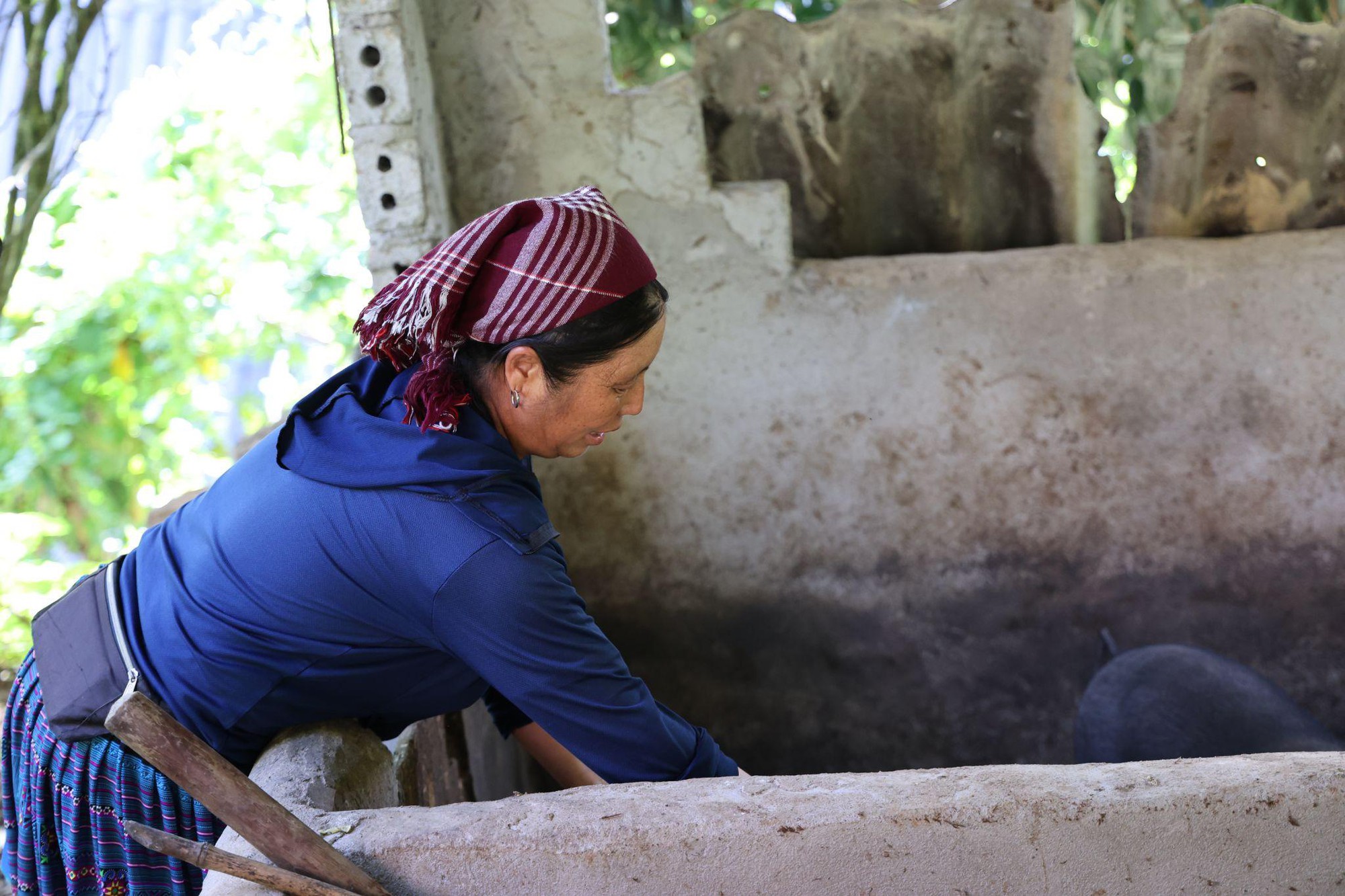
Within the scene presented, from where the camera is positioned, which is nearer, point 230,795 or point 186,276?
point 230,795

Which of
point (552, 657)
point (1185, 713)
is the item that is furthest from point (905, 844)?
point (1185, 713)

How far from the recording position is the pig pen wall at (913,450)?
2789mm

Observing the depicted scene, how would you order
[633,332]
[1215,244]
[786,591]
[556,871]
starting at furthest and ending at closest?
[786,591], [1215,244], [633,332], [556,871]

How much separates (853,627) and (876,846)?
1.78m

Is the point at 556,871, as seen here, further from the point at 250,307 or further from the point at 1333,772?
the point at 250,307

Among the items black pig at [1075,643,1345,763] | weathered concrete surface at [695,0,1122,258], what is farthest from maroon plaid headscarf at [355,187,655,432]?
weathered concrete surface at [695,0,1122,258]

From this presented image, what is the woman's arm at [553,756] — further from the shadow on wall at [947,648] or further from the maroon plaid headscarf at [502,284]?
the shadow on wall at [947,648]

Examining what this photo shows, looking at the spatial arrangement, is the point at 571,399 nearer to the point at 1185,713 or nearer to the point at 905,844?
the point at 905,844

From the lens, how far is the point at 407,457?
133cm

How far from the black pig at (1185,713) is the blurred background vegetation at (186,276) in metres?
2.89

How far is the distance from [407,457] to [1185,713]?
168 cm

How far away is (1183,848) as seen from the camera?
4.25 ft

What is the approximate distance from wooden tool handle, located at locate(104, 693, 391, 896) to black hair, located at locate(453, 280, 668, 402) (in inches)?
20.6

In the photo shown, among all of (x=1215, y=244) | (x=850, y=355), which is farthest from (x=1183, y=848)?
(x=1215, y=244)
